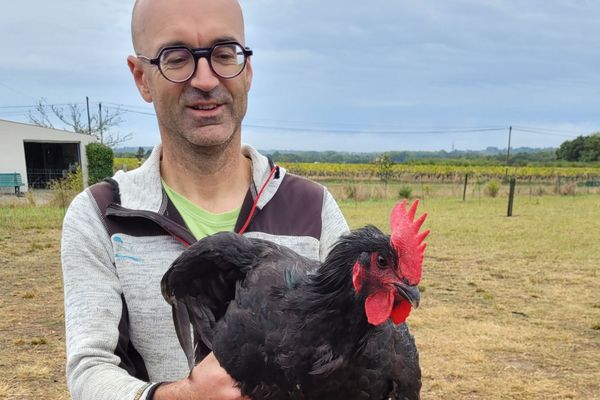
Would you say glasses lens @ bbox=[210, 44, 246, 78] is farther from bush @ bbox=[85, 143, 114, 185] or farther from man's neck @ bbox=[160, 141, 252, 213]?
bush @ bbox=[85, 143, 114, 185]

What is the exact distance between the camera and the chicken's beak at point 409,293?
1879 millimetres

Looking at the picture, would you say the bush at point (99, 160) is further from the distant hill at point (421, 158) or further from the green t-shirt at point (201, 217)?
the green t-shirt at point (201, 217)

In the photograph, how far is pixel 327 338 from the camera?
1.93m

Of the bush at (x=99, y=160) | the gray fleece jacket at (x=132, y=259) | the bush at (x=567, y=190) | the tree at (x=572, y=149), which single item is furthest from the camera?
the tree at (x=572, y=149)

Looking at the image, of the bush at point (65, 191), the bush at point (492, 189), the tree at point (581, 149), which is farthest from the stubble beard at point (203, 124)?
the tree at point (581, 149)

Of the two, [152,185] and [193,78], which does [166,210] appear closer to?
[152,185]

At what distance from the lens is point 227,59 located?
2410 millimetres

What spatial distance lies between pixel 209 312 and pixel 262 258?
13.9 inches

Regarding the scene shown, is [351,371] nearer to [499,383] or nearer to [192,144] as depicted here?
[192,144]

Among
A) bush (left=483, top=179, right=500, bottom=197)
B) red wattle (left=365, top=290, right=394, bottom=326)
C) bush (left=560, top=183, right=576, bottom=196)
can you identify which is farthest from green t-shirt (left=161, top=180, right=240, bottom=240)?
bush (left=560, top=183, right=576, bottom=196)

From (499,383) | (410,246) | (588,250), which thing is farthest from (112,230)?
(588,250)

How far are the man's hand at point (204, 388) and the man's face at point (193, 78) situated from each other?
1015 millimetres

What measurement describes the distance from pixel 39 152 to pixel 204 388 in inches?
1930

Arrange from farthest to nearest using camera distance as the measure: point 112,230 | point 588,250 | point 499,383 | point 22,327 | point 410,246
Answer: point 588,250 < point 22,327 < point 499,383 < point 112,230 < point 410,246
